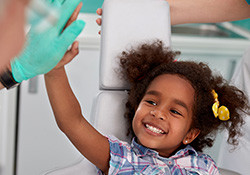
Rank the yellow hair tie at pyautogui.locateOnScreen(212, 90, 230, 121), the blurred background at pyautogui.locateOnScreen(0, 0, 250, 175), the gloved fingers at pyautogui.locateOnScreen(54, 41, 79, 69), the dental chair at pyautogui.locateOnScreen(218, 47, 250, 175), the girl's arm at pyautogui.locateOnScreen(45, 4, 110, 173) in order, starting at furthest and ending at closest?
1. the blurred background at pyautogui.locateOnScreen(0, 0, 250, 175)
2. the dental chair at pyautogui.locateOnScreen(218, 47, 250, 175)
3. the yellow hair tie at pyautogui.locateOnScreen(212, 90, 230, 121)
4. the girl's arm at pyautogui.locateOnScreen(45, 4, 110, 173)
5. the gloved fingers at pyautogui.locateOnScreen(54, 41, 79, 69)

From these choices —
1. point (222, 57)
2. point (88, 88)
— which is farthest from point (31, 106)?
point (222, 57)

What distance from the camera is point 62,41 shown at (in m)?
0.67

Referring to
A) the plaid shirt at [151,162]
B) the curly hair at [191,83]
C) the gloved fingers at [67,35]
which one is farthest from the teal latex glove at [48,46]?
the curly hair at [191,83]

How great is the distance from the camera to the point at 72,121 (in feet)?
3.25

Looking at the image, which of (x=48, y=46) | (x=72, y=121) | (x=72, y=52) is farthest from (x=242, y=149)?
(x=48, y=46)

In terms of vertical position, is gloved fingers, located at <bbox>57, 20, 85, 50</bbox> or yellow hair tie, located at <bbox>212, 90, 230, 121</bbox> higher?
gloved fingers, located at <bbox>57, 20, 85, 50</bbox>

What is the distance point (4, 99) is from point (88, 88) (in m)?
0.39

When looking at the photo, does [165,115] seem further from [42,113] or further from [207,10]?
[42,113]

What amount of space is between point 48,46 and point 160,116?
20.8 inches

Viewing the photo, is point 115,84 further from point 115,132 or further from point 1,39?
point 1,39

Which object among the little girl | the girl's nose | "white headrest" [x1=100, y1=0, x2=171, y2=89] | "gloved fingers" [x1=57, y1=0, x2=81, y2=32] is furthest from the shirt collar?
"gloved fingers" [x1=57, y1=0, x2=81, y2=32]

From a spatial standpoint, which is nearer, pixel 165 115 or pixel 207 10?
pixel 165 115

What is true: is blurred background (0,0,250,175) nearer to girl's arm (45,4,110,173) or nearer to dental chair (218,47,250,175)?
dental chair (218,47,250,175)

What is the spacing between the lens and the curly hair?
124 cm
